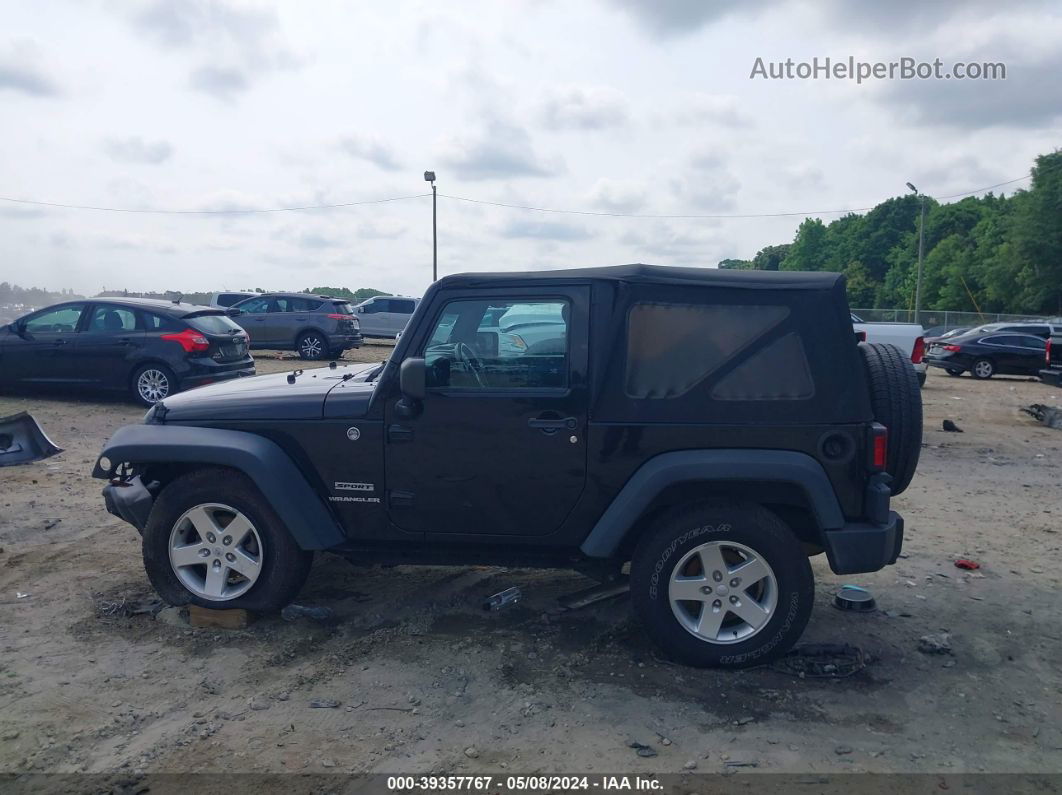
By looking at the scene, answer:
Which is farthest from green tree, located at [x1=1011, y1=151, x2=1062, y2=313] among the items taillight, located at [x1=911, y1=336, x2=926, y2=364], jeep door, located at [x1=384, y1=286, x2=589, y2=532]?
jeep door, located at [x1=384, y1=286, x2=589, y2=532]

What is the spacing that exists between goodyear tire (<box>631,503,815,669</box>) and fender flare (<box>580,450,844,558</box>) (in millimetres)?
189

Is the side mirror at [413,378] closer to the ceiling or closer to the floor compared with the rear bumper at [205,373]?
closer to the ceiling

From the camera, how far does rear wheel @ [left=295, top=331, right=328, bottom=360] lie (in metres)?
21.7

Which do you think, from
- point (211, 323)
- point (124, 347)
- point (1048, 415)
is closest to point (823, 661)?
point (211, 323)

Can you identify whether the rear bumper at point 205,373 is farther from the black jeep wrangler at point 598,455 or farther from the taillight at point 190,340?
the black jeep wrangler at point 598,455

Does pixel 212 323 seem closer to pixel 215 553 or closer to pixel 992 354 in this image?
Result: pixel 215 553

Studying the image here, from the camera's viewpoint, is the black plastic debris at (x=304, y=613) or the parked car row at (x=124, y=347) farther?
the parked car row at (x=124, y=347)

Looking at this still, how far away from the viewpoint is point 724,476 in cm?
418

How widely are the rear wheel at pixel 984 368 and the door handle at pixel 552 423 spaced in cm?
2067

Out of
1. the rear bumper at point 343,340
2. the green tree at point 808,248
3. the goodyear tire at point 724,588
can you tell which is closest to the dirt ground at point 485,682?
the goodyear tire at point 724,588

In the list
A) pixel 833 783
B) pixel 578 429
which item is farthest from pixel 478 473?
pixel 833 783

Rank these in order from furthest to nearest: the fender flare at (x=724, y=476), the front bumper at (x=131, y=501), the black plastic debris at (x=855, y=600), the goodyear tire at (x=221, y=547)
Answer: the black plastic debris at (x=855, y=600)
the front bumper at (x=131, y=501)
the goodyear tire at (x=221, y=547)
the fender flare at (x=724, y=476)

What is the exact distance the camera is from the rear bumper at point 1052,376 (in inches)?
565

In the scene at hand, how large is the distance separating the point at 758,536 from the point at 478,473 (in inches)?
55.6
